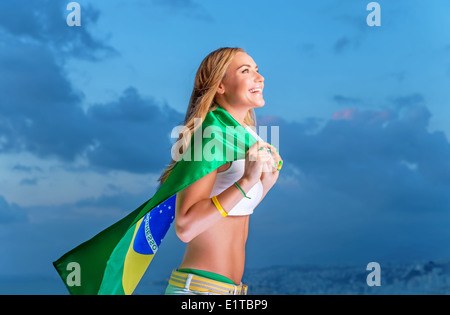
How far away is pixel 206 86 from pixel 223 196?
2.95 ft

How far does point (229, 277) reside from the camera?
3252 mm

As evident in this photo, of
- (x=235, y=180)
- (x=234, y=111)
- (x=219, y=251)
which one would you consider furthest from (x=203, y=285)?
(x=234, y=111)

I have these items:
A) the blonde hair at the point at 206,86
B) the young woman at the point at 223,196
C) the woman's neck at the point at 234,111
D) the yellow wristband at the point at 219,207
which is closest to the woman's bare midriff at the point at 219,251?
the young woman at the point at 223,196

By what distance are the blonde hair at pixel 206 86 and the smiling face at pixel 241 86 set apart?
42 mm

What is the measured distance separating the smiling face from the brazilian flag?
0.11m

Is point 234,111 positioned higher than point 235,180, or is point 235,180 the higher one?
point 234,111

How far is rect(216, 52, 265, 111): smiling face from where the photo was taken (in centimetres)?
353

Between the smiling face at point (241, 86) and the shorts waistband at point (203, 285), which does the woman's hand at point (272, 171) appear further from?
the shorts waistband at point (203, 285)

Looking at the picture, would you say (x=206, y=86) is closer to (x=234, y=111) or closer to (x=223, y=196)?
(x=234, y=111)

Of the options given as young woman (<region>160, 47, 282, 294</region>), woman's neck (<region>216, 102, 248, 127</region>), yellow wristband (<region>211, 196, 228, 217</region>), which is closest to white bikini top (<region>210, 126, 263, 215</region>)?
young woman (<region>160, 47, 282, 294</region>)

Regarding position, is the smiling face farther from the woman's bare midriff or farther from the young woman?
the woman's bare midriff

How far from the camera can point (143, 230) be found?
3605 mm
